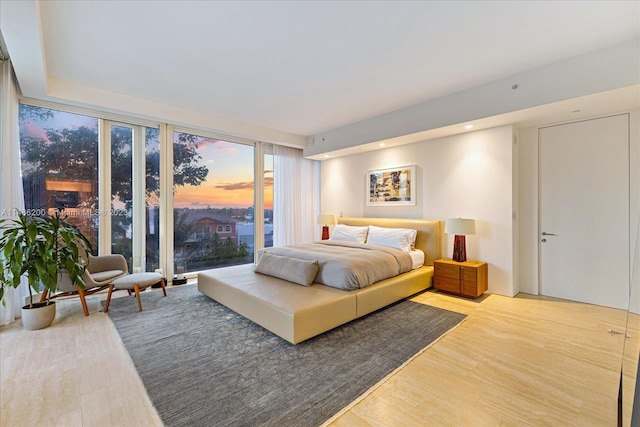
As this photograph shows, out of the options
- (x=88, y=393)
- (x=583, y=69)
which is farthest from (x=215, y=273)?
(x=583, y=69)

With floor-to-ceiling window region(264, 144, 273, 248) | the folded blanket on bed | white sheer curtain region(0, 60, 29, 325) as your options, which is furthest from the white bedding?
white sheer curtain region(0, 60, 29, 325)

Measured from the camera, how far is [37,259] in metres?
2.79

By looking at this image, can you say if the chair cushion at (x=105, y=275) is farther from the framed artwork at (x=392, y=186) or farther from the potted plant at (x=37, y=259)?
the framed artwork at (x=392, y=186)

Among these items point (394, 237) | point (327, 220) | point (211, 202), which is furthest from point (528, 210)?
point (211, 202)

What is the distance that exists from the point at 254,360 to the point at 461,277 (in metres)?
3.02

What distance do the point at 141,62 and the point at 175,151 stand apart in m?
2.04

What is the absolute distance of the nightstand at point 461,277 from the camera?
12.4 feet

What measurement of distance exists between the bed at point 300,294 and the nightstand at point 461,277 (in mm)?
206

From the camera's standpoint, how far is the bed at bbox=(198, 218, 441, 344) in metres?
2.55

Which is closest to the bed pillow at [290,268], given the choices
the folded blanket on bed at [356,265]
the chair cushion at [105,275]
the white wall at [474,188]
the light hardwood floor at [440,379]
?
the folded blanket on bed at [356,265]

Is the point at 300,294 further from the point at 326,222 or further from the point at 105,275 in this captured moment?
the point at 326,222

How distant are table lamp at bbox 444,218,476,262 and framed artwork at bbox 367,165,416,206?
3.49 ft

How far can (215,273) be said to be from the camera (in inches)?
149

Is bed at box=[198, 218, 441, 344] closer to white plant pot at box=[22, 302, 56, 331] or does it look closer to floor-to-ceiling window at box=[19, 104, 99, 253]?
white plant pot at box=[22, 302, 56, 331]
